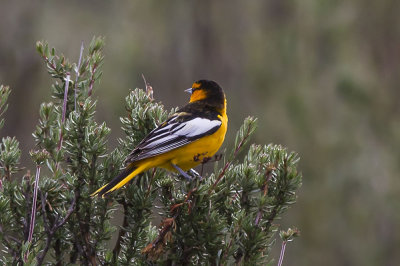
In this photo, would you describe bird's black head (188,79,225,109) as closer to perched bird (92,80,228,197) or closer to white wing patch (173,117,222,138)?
perched bird (92,80,228,197)

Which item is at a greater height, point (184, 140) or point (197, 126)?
point (197, 126)

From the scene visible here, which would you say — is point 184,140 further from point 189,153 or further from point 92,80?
point 92,80

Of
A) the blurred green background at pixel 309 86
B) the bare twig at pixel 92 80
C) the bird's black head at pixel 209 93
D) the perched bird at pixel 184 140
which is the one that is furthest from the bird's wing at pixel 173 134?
the blurred green background at pixel 309 86

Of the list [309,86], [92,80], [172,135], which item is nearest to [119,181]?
[92,80]

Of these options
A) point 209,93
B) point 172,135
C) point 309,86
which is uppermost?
point 309,86

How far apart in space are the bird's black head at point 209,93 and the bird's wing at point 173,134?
0.40 m

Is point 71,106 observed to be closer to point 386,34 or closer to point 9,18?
point 386,34

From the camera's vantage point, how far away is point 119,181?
2.37 metres

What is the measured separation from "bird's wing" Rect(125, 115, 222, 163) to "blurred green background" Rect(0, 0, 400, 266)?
296 inches

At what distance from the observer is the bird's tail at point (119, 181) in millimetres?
2269

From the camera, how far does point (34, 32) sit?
48.7 ft

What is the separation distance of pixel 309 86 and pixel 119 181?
989cm

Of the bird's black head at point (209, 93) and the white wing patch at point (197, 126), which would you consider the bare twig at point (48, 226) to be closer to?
the white wing patch at point (197, 126)

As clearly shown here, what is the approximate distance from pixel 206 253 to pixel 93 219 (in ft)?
1.44
